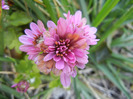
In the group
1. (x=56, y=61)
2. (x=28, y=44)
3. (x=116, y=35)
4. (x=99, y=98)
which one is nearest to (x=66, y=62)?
(x=56, y=61)

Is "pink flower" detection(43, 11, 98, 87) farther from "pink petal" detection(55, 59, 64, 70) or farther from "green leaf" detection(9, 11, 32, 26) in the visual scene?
"green leaf" detection(9, 11, 32, 26)

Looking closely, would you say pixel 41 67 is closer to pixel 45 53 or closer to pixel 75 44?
pixel 45 53

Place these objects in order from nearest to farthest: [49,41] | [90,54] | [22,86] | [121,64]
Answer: [49,41]
[22,86]
[90,54]
[121,64]

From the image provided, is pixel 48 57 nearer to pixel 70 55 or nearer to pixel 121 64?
pixel 70 55

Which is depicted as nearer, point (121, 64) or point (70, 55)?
point (70, 55)

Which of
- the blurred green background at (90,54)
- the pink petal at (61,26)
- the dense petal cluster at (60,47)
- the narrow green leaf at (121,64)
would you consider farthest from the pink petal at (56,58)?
the narrow green leaf at (121,64)

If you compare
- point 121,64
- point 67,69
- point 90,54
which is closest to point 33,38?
point 67,69

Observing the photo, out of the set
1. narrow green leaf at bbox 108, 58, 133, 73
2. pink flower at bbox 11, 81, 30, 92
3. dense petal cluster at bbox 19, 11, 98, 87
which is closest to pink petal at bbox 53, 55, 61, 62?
dense petal cluster at bbox 19, 11, 98, 87

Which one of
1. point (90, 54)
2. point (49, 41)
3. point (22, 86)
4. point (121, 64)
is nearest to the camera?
point (49, 41)
